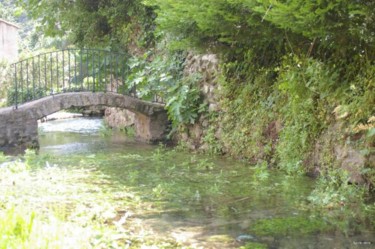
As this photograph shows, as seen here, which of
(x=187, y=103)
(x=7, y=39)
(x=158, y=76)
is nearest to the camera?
(x=187, y=103)

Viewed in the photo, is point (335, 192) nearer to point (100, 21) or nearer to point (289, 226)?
point (289, 226)

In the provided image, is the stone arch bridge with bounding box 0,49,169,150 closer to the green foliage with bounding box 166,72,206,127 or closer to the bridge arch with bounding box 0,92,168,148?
the bridge arch with bounding box 0,92,168,148

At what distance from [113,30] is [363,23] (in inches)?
355

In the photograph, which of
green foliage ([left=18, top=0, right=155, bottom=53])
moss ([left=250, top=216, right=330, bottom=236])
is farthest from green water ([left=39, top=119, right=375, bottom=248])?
green foliage ([left=18, top=0, right=155, bottom=53])

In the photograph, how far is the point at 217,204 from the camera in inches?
203

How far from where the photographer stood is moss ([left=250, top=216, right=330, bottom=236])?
13.6 ft

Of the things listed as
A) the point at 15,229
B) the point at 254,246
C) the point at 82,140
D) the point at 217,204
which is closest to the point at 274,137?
the point at 217,204

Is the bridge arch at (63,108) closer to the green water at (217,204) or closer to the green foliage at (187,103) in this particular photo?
the green foliage at (187,103)

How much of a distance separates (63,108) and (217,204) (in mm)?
5885

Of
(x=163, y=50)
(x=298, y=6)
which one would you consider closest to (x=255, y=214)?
(x=298, y=6)

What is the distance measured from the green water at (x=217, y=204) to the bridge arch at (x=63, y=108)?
1.58m

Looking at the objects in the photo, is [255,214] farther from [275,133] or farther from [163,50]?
[163,50]

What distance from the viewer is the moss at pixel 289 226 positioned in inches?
163

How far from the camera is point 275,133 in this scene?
752 centimetres
